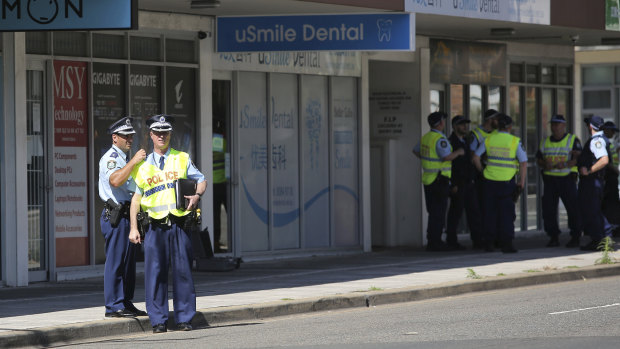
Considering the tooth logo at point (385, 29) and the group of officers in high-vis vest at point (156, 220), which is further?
the tooth logo at point (385, 29)

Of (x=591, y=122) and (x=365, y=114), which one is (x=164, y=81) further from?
(x=591, y=122)

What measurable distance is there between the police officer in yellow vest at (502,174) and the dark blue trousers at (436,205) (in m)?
0.58

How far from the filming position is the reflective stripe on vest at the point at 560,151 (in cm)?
1975

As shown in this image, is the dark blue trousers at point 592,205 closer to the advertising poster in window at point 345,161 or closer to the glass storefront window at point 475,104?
the glass storefront window at point 475,104

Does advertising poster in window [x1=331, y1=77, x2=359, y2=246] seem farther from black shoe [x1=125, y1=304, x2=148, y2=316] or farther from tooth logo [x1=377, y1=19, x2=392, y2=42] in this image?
black shoe [x1=125, y1=304, x2=148, y2=316]

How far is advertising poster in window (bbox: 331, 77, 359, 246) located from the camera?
1934 cm

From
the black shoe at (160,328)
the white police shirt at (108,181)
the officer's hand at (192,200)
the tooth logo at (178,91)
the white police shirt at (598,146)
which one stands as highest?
the tooth logo at (178,91)

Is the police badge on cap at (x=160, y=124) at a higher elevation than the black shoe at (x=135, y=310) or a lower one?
higher

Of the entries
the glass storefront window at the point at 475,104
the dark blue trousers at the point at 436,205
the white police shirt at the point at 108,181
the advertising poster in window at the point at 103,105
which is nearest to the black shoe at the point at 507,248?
the dark blue trousers at the point at 436,205

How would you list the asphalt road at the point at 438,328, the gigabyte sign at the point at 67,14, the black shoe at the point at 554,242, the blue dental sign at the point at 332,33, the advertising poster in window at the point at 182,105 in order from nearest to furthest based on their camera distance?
the asphalt road at the point at 438,328 < the gigabyte sign at the point at 67,14 < the blue dental sign at the point at 332,33 < the advertising poster in window at the point at 182,105 < the black shoe at the point at 554,242

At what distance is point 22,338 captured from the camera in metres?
10.5

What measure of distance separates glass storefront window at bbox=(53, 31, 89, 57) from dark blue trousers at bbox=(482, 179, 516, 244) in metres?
6.34

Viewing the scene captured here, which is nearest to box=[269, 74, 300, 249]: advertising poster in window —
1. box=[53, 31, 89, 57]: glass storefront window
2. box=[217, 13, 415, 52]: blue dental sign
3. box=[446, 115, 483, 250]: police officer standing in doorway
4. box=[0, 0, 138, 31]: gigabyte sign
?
box=[217, 13, 415, 52]: blue dental sign

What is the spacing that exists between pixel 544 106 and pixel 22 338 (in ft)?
48.4
